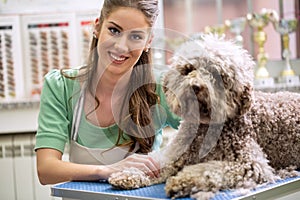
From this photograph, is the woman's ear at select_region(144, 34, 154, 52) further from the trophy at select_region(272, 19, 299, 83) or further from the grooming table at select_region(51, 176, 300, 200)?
the trophy at select_region(272, 19, 299, 83)

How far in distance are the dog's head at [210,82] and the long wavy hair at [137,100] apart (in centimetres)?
34

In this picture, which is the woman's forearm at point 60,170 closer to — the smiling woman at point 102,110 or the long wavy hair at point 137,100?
the smiling woman at point 102,110

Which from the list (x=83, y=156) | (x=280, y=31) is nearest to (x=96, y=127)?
(x=83, y=156)

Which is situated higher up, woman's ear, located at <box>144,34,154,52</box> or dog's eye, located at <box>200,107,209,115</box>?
woman's ear, located at <box>144,34,154,52</box>

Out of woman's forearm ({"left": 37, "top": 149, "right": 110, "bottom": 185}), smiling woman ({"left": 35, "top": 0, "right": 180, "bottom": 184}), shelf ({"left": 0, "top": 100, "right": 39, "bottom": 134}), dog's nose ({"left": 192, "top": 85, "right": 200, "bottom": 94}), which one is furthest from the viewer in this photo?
shelf ({"left": 0, "top": 100, "right": 39, "bottom": 134})

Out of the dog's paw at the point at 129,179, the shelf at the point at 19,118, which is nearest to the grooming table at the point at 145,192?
the dog's paw at the point at 129,179

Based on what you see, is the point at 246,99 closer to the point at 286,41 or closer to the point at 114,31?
the point at 114,31

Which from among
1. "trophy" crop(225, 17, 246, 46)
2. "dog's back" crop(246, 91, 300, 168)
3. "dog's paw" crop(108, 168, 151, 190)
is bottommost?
"dog's paw" crop(108, 168, 151, 190)

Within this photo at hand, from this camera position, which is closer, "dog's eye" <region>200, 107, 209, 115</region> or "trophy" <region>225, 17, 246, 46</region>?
"dog's eye" <region>200, 107, 209, 115</region>

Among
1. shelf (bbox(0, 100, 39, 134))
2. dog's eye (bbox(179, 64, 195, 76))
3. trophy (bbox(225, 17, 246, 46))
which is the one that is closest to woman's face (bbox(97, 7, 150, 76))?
dog's eye (bbox(179, 64, 195, 76))

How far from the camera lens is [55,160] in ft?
4.58

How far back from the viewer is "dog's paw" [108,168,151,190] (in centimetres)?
112

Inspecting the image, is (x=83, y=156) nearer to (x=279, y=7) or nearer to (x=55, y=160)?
(x=55, y=160)

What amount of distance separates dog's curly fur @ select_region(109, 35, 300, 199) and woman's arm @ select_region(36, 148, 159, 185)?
4cm
